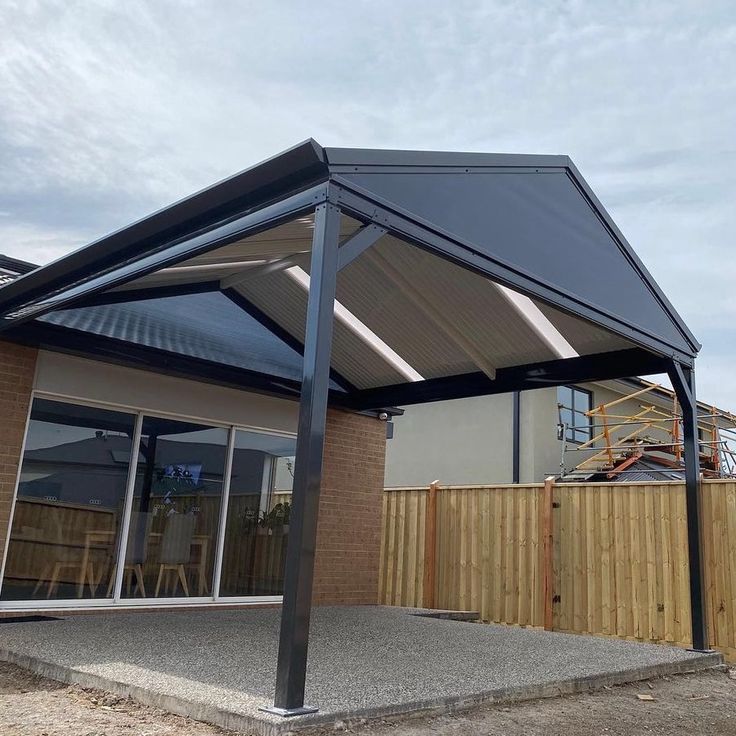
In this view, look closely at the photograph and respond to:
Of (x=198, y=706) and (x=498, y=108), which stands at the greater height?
(x=498, y=108)

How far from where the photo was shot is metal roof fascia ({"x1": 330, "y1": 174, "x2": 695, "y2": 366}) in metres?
5.18

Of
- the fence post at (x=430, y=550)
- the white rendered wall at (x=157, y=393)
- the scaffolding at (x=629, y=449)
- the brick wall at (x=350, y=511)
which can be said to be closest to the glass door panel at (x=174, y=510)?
the white rendered wall at (x=157, y=393)

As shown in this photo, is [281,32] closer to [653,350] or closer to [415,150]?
[415,150]

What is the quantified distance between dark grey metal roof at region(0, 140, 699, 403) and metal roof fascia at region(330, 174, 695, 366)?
0.01 meters

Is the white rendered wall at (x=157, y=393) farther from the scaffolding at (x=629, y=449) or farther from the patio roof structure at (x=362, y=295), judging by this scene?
the scaffolding at (x=629, y=449)

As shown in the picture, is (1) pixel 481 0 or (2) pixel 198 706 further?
(1) pixel 481 0

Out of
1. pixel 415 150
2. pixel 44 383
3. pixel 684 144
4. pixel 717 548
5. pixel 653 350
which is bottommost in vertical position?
pixel 717 548

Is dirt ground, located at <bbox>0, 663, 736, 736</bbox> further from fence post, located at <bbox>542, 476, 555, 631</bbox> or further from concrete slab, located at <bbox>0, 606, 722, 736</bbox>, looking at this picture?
fence post, located at <bbox>542, 476, 555, 631</bbox>

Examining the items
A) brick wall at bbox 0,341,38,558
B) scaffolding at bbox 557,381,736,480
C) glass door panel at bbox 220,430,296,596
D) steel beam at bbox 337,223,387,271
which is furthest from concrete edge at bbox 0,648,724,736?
scaffolding at bbox 557,381,736,480

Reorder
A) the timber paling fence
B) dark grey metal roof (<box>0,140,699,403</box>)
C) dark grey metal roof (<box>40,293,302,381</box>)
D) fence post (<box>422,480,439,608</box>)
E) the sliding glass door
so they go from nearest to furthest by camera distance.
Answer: dark grey metal roof (<box>0,140,699,403</box>)
the sliding glass door
dark grey metal roof (<box>40,293,302,381</box>)
the timber paling fence
fence post (<box>422,480,439,608</box>)

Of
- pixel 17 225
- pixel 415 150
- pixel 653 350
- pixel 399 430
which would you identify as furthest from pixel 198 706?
pixel 399 430

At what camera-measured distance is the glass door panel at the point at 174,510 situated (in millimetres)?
8719

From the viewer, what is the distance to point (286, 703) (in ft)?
14.0

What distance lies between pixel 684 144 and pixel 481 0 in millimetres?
5227
